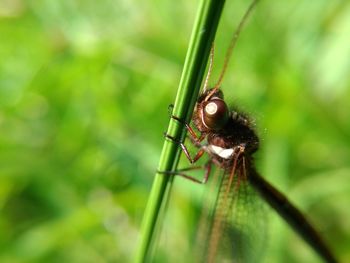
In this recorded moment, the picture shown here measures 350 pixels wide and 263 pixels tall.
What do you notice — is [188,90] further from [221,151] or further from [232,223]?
[232,223]

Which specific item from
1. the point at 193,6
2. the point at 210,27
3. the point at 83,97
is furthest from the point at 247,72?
the point at 210,27

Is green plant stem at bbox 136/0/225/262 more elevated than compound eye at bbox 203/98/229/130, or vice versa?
compound eye at bbox 203/98/229/130

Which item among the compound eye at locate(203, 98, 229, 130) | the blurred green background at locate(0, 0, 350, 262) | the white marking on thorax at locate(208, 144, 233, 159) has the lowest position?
the compound eye at locate(203, 98, 229, 130)

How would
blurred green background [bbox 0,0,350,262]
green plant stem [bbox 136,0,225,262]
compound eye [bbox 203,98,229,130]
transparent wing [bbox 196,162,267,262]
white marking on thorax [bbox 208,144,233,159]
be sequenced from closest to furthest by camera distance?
green plant stem [bbox 136,0,225,262] → compound eye [bbox 203,98,229,130] → white marking on thorax [bbox 208,144,233,159] → transparent wing [bbox 196,162,267,262] → blurred green background [bbox 0,0,350,262]

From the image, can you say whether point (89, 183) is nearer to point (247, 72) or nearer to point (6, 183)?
point (6, 183)

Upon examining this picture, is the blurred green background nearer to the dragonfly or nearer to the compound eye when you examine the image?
the dragonfly

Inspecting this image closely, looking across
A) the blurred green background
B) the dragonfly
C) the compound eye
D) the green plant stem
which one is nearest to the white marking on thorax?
the dragonfly

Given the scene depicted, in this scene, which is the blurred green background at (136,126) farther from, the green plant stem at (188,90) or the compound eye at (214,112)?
the green plant stem at (188,90)
